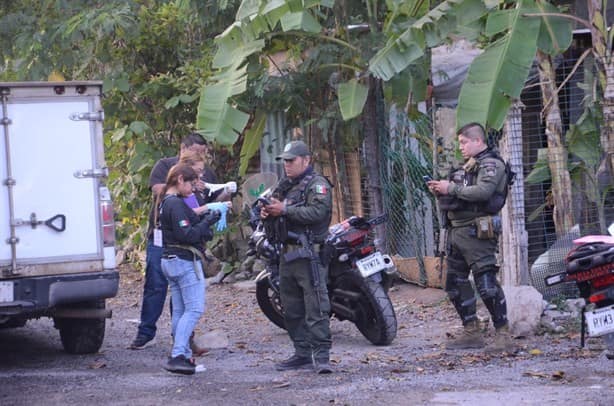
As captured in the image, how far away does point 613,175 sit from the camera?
1060cm

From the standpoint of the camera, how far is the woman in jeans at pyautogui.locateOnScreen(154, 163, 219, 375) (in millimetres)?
8078

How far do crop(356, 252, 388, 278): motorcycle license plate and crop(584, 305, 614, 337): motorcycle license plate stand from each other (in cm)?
212

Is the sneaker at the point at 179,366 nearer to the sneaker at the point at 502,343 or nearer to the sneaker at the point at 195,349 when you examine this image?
the sneaker at the point at 195,349

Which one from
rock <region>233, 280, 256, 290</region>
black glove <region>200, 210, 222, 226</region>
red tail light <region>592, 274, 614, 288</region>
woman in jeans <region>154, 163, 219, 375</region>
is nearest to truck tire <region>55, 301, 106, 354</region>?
woman in jeans <region>154, 163, 219, 375</region>

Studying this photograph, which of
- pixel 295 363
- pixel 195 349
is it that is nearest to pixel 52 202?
pixel 195 349

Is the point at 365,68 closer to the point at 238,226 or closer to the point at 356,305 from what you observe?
the point at 356,305

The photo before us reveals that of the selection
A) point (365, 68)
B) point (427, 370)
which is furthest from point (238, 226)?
point (427, 370)

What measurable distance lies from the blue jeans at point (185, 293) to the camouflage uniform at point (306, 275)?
65 centimetres

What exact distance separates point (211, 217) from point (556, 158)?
13.5 feet

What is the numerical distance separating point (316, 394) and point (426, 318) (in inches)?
148

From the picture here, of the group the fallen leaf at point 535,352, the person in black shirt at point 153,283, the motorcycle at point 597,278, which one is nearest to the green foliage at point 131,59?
the person in black shirt at point 153,283

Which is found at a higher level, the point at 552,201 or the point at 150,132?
the point at 150,132

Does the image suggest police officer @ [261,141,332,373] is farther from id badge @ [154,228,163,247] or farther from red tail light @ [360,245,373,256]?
id badge @ [154,228,163,247]

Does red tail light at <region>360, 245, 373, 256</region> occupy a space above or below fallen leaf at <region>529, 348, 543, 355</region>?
above
